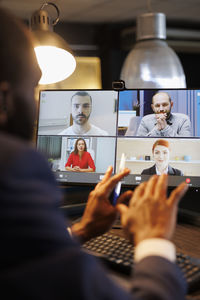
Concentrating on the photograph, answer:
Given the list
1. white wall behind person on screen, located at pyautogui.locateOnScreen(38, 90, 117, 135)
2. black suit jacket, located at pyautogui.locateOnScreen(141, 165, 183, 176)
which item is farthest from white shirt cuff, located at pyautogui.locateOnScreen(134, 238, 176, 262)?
white wall behind person on screen, located at pyautogui.locateOnScreen(38, 90, 117, 135)

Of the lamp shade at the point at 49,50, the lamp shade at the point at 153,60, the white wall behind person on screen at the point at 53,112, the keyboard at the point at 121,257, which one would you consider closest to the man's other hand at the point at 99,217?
Result: the keyboard at the point at 121,257

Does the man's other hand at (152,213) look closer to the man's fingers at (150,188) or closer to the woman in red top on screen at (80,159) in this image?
the man's fingers at (150,188)

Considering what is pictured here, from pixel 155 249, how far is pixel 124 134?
0.79m

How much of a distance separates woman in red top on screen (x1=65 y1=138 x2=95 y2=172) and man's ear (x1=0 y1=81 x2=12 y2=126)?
0.91 metres

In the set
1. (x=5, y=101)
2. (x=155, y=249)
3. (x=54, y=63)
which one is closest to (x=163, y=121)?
(x=54, y=63)

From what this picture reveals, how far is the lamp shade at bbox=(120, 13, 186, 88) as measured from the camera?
7.76ft

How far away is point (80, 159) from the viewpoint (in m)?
1.52

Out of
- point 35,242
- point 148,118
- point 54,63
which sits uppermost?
point 54,63

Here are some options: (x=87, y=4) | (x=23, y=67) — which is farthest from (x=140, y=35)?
(x=23, y=67)

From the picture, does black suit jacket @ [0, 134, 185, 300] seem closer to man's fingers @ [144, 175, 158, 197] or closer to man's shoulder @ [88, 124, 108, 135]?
man's fingers @ [144, 175, 158, 197]

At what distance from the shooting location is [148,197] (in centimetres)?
87

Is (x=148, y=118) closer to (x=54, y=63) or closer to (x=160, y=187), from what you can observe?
(x=54, y=63)

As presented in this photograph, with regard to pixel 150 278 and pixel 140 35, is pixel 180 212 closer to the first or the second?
pixel 150 278

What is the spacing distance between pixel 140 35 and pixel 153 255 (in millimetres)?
1991
